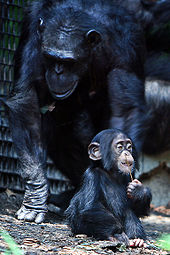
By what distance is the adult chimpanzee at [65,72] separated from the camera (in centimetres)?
435

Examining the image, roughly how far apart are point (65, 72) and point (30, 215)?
1.33m

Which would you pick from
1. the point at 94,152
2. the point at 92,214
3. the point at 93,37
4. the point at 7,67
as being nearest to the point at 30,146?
the point at 94,152

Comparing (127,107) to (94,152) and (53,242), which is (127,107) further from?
(53,242)

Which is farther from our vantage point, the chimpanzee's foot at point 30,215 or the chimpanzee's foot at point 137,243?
the chimpanzee's foot at point 30,215

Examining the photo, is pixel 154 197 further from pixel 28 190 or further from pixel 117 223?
pixel 117 223

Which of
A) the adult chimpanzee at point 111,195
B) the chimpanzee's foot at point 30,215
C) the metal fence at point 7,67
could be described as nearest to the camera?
the adult chimpanzee at point 111,195

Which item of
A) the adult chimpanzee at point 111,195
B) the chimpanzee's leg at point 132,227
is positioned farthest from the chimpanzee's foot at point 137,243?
the chimpanzee's leg at point 132,227

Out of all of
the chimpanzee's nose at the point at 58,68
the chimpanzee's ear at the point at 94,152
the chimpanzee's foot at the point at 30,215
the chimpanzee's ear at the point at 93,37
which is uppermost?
the chimpanzee's ear at the point at 93,37

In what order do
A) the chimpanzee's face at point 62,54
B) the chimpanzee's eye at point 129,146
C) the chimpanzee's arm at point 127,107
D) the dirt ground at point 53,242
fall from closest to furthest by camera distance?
the dirt ground at point 53,242 → the chimpanzee's eye at point 129,146 → the chimpanzee's face at point 62,54 → the chimpanzee's arm at point 127,107

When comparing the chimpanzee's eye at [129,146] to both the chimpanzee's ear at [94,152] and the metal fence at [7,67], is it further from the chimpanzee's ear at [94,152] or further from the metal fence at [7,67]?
the metal fence at [7,67]

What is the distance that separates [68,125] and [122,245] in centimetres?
251

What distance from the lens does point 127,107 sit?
450 cm

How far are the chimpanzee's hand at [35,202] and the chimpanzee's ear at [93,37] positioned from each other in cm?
138

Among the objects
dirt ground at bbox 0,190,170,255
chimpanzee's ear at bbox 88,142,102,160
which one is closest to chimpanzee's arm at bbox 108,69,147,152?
chimpanzee's ear at bbox 88,142,102,160
